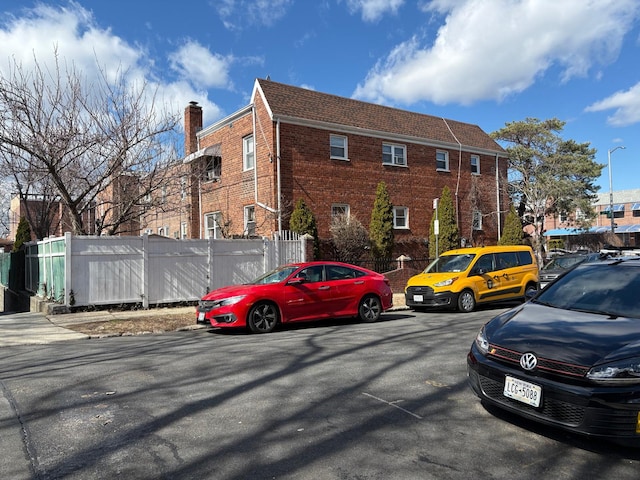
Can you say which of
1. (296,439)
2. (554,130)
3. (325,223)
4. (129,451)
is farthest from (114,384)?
(554,130)

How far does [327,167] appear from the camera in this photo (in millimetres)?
20891

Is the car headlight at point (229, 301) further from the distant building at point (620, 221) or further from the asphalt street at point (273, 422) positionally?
the distant building at point (620, 221)

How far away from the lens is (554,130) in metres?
33.2

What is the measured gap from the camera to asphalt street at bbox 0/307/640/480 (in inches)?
138

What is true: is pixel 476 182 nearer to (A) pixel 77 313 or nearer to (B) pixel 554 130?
(B) pixel 554 130

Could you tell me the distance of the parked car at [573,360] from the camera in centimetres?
344

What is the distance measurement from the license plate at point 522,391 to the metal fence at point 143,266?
11721 millimetres

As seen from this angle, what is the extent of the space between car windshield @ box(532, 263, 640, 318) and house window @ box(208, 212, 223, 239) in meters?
18.9

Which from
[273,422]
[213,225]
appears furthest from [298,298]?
[213,225]

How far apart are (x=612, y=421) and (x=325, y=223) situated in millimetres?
17394

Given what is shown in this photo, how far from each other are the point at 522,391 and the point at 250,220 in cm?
1831

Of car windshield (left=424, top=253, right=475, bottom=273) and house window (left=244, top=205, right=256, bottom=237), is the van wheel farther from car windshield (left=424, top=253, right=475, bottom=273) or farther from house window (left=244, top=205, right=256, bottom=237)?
house window (left=244, top=205, right=256, bottom=237)

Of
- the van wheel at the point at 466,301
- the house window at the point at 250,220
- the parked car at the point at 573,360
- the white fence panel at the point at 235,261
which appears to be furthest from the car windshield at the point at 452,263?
the house window at the point at 250,220

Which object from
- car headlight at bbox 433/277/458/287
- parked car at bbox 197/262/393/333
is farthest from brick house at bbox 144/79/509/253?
car headlight at bbox 433/277/458/287
